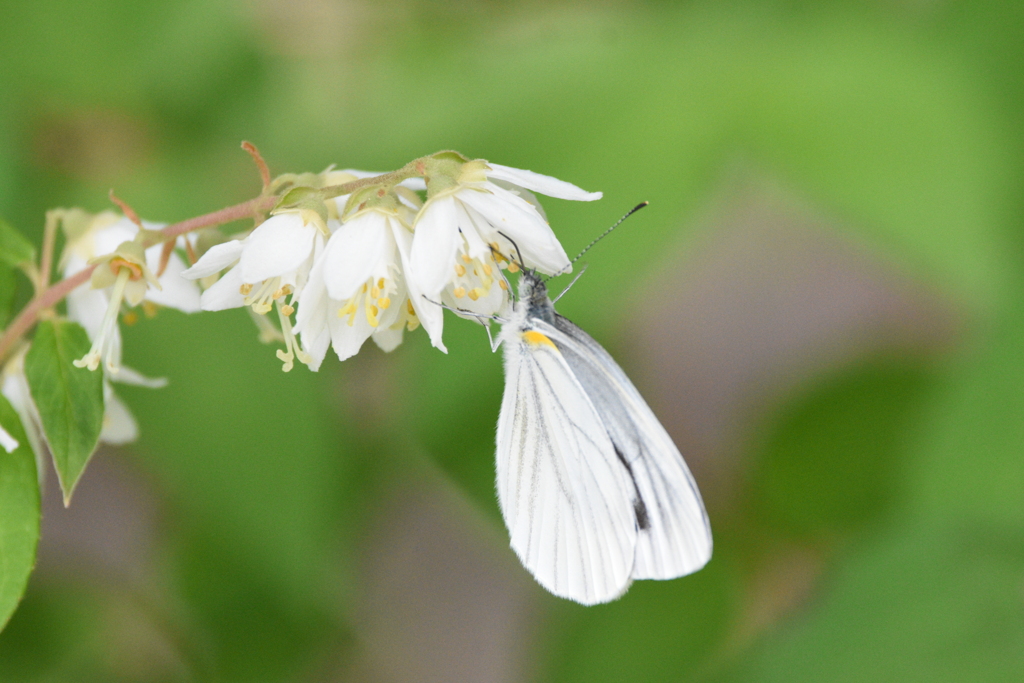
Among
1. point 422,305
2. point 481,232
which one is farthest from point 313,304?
point 481,232

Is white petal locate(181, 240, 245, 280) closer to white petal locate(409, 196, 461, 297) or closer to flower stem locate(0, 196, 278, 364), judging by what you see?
flower stem locate(0, 196, 278, 364)

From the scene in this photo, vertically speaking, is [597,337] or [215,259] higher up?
[215,259]

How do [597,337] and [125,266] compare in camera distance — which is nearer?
[125,266]

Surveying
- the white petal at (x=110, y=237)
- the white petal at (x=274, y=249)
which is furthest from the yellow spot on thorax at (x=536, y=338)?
the white petal at (x=110, y=237)

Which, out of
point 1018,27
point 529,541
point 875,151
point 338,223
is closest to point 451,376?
point 529,541

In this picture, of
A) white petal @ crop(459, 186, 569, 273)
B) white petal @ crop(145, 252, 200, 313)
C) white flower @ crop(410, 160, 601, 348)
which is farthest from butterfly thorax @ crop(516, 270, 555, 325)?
white petal @ crop(145, 252, 200, 313)

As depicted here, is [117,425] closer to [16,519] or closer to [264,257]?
[16,519]

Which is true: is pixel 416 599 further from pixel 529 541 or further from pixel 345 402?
pixel 529 541
